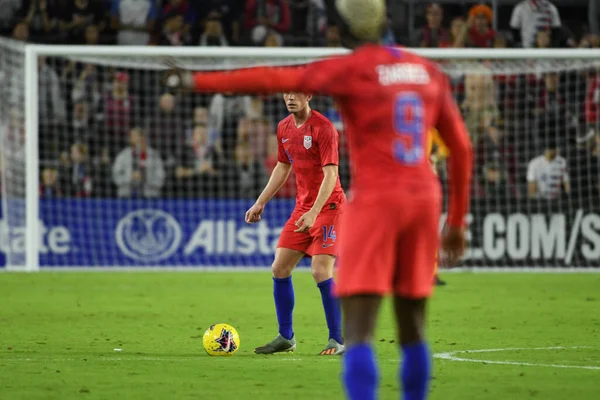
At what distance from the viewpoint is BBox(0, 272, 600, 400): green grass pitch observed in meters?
6.85

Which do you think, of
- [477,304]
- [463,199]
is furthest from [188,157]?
[463,199]

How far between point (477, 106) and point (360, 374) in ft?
48.1

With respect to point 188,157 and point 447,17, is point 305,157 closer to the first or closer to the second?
point 188,157

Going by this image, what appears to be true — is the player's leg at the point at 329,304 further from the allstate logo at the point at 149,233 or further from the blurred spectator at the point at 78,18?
the blurred spectator at the point at 78,18

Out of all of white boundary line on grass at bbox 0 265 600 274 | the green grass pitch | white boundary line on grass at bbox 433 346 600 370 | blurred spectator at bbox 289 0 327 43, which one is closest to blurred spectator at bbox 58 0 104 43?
blurred spectator at bbox 289 0 327 43

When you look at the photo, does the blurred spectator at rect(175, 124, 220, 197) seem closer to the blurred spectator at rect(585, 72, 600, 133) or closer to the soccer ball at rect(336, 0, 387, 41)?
the blurred spectator at rect(585, 72, 600, 133)

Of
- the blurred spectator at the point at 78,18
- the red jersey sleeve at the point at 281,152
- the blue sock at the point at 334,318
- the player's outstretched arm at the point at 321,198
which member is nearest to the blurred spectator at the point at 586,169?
the blurred spectator at the point at 78,18

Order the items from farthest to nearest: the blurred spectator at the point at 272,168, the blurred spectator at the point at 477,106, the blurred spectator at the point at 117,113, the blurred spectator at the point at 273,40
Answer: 1. the blurred spectator at the point at 273,40
2. the blurred spectator at the point at 117,113
3. the blurred spectator at the point at 477,106
4. the blurred spectator at the point at 272,168

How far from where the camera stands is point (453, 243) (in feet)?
17.0

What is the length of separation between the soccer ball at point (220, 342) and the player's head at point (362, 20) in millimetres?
3912

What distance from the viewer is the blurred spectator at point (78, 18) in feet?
67.9

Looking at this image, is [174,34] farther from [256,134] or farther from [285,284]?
[285,284]

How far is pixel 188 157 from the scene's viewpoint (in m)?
19.2

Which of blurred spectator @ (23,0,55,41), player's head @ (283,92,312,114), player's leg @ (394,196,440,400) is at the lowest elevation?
player's leg @ (394,196,440,400)
